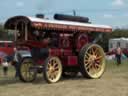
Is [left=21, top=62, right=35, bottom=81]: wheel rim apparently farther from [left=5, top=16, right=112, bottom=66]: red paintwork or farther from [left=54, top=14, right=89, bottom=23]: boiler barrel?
[left=54, top=14, right=89, bottom=23]: boiler barrel

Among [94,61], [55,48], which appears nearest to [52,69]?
[55,48]

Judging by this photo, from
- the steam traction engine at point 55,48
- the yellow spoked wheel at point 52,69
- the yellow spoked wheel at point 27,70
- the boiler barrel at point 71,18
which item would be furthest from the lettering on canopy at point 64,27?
the yellow spoked wheel at point 27,70

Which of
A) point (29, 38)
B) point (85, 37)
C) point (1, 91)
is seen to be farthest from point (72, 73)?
point (1, 91)

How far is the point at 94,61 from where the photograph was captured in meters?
19.2

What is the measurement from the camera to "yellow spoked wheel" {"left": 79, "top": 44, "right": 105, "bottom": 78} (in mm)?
18500

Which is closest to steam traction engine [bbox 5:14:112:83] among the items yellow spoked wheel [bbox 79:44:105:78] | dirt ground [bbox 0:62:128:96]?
yellow spoked wheel [bbox 79:44:105:78]

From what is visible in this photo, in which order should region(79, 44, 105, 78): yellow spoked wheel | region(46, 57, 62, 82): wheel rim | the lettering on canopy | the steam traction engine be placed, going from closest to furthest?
the lettering on canopy → region(46, 57, 62, 82): wheel rim → the steam traction engine → region(79, 44, 105, 78): yellow spoked wheel

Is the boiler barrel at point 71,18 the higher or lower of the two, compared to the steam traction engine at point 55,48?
higher

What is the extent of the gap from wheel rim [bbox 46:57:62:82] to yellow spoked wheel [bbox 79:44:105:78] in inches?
44.6

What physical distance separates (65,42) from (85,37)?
3.58 feet

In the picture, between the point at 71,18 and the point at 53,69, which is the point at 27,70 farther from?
the point at 71,18

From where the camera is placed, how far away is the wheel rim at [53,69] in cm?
1723

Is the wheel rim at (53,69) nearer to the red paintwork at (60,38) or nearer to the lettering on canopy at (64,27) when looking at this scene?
the red paintwork at (60,38)

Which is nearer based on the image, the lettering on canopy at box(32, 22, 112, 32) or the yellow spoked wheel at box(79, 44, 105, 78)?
the lettering on canopy at box(32, 22, 112, 32)
